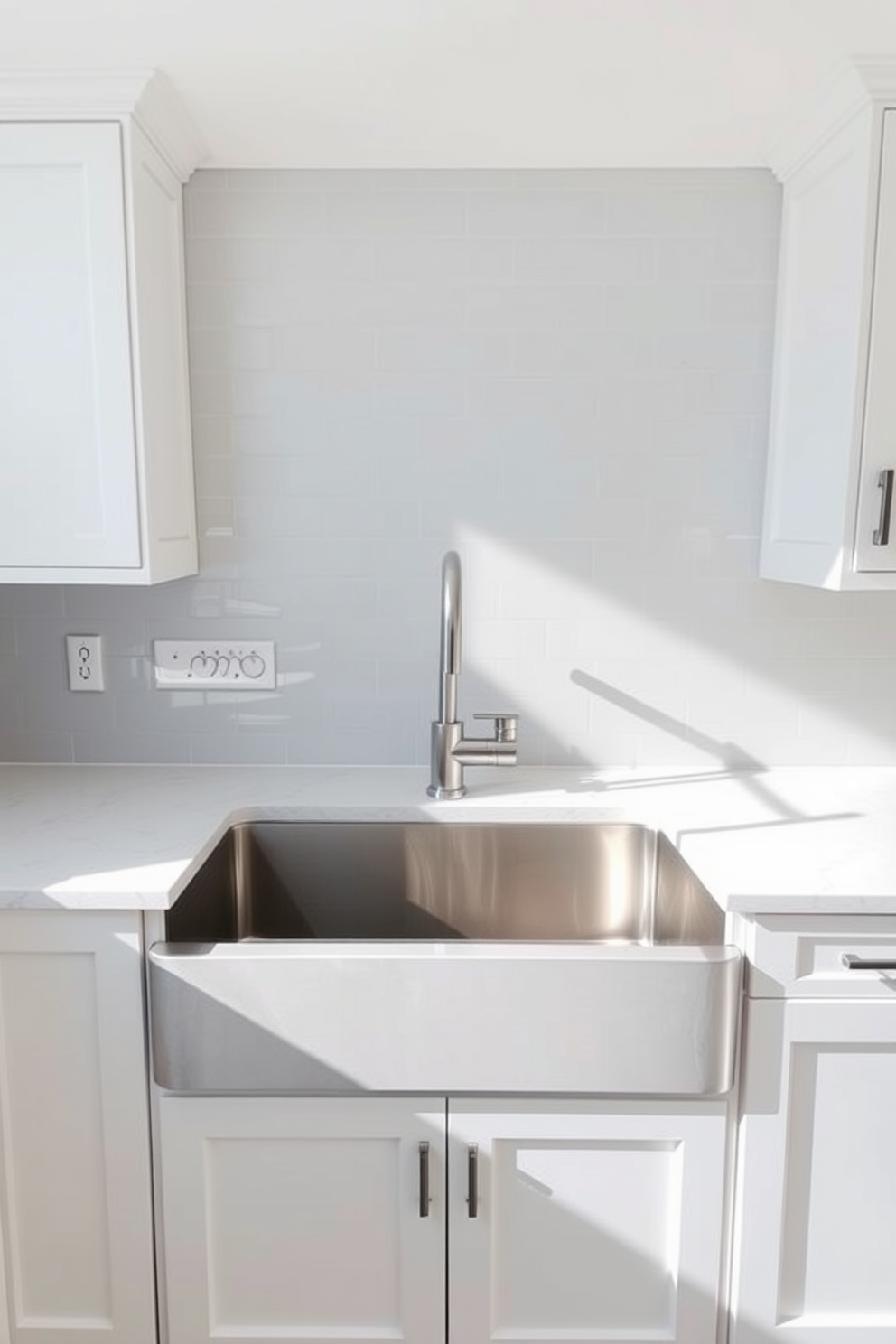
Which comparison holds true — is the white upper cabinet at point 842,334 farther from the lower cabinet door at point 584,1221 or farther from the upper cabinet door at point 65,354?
the upper cabinet door at point 65,354

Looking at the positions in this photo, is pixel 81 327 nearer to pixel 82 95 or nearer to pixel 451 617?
pixel 82 95

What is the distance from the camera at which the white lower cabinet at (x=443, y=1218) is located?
125 cm

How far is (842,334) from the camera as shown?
149 centimetres

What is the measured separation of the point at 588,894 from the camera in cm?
167

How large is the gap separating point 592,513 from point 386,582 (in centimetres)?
44

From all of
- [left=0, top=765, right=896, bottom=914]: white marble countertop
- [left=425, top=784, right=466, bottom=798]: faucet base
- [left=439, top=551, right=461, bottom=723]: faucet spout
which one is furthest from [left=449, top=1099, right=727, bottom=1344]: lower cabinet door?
[left=439, top=551, right=461, bottom=723]: faucet spout

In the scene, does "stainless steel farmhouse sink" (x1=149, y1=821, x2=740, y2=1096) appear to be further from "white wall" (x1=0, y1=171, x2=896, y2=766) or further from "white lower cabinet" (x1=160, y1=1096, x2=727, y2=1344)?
"white wall" (x1=0, y1=171, x2=896, y2=766)

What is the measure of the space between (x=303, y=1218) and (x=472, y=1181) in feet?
0.81

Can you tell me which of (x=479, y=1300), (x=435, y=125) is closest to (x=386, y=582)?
(x=435, y=125)

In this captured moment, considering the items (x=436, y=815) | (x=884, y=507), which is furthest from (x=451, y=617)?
(x=884, y=507)

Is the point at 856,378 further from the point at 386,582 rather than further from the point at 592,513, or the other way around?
the point at 386,582

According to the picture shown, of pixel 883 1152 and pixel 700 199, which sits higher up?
pixel 700 199

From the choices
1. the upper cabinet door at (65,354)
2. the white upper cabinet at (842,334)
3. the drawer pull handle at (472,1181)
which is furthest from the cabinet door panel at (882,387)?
the upper cabinet door at (65,354)

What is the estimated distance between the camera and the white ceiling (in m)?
1.23
